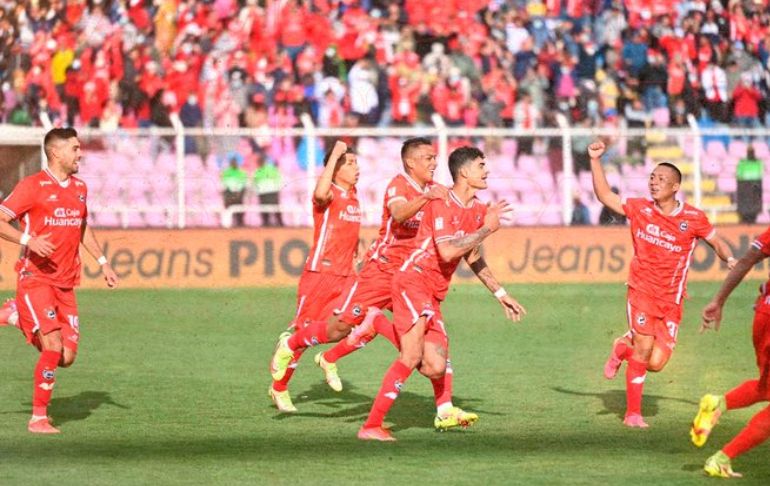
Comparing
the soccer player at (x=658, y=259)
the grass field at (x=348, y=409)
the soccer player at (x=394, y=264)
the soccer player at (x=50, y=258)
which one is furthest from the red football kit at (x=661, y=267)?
the soccer player at (x=50, y=258)

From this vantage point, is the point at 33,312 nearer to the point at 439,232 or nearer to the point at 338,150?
the point at 338,150

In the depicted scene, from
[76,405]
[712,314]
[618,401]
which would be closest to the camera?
[712,314]

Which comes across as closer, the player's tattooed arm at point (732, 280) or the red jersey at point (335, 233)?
the player's tattooed arm at point (732, 280)

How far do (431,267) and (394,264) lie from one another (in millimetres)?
783

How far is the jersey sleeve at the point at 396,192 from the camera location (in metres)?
10.0

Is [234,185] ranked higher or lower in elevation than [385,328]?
higher

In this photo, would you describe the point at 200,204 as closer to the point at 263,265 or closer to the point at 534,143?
the point at 263,265

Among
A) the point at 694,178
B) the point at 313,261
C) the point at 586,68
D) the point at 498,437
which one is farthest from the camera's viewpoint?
the point at 586,68

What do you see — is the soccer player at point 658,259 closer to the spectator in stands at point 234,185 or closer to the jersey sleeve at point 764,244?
the jersey sleeve at point 764,244

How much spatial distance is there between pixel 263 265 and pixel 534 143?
4665 millimetres

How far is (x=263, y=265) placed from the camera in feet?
68.3

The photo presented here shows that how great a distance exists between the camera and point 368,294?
10570mm

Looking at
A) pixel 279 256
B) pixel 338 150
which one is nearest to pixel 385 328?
pixel 338 150

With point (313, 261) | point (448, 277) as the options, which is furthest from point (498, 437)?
→ point (313, 261)
